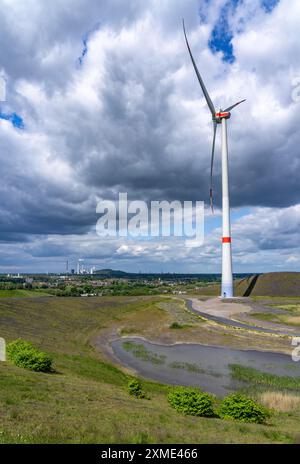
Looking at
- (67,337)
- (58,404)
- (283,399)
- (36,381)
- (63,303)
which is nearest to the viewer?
(58,404)

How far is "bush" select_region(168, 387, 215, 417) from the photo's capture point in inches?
920

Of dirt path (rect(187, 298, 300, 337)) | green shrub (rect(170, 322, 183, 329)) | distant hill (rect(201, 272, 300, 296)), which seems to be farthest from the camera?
distant hill (rect(201, 272, 300, 296))

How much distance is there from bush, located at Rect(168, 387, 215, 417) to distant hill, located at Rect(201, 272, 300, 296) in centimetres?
12460

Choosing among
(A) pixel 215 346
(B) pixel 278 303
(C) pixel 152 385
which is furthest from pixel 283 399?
(B) pixel 278 303

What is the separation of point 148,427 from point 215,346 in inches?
1809

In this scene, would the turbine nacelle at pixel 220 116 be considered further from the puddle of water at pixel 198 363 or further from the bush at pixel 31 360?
the bush at pixel 31 360

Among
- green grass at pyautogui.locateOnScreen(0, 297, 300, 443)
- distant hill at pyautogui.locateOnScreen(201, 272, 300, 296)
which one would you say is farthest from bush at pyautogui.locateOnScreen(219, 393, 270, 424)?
distant hill at pyautogui.locateOnScreen(201, 272, 300, 296)

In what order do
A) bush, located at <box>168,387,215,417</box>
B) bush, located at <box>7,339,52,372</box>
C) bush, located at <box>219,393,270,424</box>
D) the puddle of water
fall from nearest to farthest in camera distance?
bush, located at <box>219,393,270,424</box>, bush, located at <box>168,387,215,417</box>, bush, located at <box>7,339,52,372</box>, the puddle of water

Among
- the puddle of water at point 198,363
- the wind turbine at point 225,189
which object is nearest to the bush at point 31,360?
the puddle of water at point 198,363

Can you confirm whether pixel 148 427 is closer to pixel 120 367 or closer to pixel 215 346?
pixel 120 367

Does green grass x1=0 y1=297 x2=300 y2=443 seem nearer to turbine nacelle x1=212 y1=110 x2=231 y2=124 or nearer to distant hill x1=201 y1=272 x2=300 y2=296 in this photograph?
turbine nacelle x1=212 y1=110 x2=231 y2=124

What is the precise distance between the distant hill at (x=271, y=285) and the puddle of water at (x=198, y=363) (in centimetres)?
8972

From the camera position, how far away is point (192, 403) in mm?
23922

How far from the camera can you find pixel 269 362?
49.7 meters
